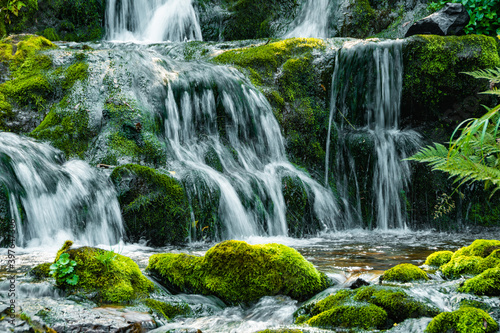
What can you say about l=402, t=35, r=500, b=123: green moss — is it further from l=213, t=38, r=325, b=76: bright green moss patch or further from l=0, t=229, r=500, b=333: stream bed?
l=0, t=229, r=500, b=333: stream bed

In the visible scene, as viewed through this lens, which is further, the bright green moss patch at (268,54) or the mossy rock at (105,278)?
the bright green moss patch at (268,54)

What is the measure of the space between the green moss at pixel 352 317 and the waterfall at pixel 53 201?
3828 mm

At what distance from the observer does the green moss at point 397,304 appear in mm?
3104

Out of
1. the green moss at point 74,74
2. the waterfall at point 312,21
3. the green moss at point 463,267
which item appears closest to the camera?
the green moss at point 463,267

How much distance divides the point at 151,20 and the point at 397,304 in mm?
12689

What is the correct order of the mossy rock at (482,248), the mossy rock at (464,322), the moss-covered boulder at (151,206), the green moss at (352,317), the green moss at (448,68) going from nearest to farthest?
1. the mossy rock at (464,322)
2. the green moss at (352,317)
3. the mossy rock at (482,248)
4. the moss-covered boulder at (151,206)
5. the green moss at (448,68)

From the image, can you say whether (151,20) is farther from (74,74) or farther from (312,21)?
(74,74)

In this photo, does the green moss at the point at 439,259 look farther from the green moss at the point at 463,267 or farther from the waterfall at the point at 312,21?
the waterfall at the point at 312,21

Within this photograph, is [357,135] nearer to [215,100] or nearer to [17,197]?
[215,100]

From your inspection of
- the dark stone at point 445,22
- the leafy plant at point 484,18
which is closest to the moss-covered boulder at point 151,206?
the dark stone at point 445,22

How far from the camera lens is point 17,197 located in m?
5.80

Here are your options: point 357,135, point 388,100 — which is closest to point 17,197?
point 357,135

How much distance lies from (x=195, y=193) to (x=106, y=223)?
1386 mm

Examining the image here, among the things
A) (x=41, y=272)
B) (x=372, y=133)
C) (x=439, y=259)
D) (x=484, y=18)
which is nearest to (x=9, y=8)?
(x=372, y=133)
